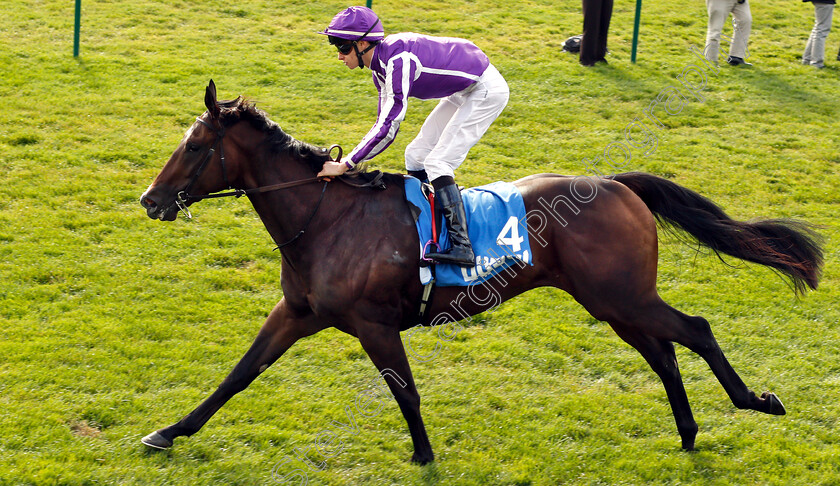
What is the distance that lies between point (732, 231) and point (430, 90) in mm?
1970

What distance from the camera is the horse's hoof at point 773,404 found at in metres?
4.98

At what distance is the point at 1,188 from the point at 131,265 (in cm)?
187

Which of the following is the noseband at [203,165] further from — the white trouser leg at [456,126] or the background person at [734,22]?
the background person at [734,22]

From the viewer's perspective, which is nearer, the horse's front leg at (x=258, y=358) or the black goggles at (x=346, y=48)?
the black goggles at (x=346, y=48)

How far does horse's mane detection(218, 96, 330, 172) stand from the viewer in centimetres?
458

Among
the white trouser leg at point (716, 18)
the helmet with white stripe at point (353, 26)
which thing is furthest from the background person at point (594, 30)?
the helmet with white stripe at point (353, 26)

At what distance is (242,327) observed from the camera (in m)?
6.15

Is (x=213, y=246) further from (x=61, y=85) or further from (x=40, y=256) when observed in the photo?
(x=61, y=85)

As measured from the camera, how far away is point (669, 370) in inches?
192

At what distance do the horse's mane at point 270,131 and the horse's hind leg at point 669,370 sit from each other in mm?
1909

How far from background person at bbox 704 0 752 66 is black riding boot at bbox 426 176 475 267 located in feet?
26.4

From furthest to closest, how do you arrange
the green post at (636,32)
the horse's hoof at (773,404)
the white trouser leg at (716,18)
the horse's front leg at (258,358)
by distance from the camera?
the green post at (636,32)
the white trouser leg at (716,18)
the horse's hoof at (773,404)
the horse's front leg at (258,358)

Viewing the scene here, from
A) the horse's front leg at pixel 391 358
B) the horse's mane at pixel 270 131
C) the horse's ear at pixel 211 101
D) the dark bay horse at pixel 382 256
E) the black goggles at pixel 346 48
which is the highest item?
the black goggles at pixel 346 48

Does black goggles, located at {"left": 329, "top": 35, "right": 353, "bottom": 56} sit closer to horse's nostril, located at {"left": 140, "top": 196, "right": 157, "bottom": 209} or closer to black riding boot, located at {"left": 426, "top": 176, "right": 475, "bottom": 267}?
black riding boot, located at {"left": 426, "top": 176, "right": 475, "bottom": 267}
